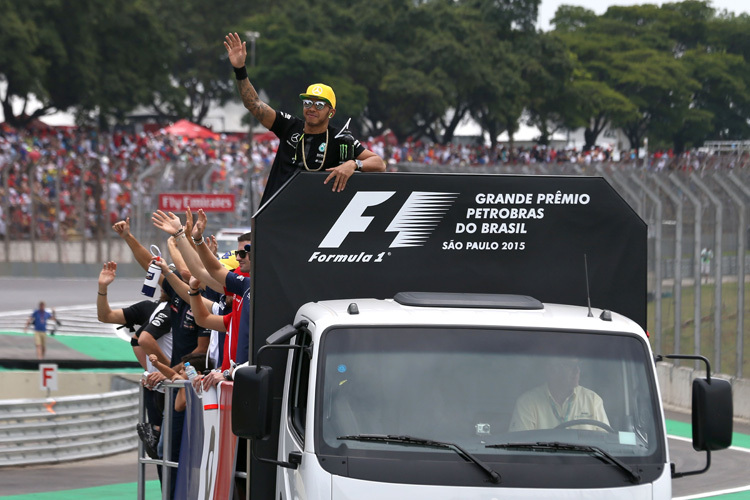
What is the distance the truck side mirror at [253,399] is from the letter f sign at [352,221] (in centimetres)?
130

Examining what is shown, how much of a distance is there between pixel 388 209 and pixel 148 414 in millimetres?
4164

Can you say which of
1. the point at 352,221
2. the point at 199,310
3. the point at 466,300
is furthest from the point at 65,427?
the point at 466,300

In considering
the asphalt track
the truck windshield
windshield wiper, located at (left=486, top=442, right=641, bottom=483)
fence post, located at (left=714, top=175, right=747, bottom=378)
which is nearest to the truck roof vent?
the truck windshield

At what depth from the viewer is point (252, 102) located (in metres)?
8.42

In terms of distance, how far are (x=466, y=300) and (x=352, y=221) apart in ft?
3.03

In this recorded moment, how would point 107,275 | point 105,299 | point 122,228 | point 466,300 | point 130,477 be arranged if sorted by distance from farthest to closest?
point 130,477 < point 105,299 < point 107,275 < point 122,228 < point 466,300

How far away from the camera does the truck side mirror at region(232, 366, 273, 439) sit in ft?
19.1

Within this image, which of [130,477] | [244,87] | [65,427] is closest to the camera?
[244,87]

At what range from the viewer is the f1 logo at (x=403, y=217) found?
699cm

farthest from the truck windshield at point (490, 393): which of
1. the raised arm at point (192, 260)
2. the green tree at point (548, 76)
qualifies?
the green tree at point (548, 76)

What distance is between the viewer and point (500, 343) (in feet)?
19.7

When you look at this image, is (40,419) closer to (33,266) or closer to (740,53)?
(33,266)

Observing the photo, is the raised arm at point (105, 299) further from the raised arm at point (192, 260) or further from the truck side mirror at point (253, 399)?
the truck side mirror at point (253, 399)

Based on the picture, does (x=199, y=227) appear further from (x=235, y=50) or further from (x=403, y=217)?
(x=403, y=217)
